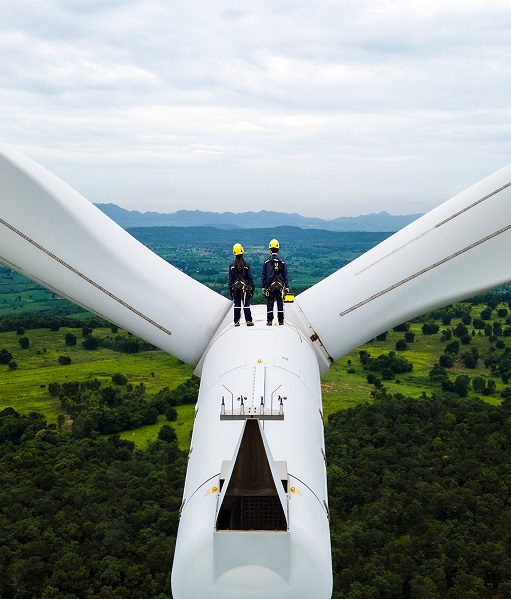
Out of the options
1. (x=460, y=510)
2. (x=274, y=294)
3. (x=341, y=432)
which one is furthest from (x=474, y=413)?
(x=274, y=294)

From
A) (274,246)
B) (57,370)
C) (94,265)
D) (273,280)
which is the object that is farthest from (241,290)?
(57,370)

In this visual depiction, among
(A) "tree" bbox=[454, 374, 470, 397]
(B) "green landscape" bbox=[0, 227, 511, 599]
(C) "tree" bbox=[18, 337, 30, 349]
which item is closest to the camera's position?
(B) "green landscape" bbox=[0, 227, 511, 599]

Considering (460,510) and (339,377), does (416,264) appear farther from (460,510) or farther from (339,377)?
(339,377)

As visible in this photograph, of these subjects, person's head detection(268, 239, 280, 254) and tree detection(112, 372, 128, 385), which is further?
tree detection(112, 372, 128, 385)

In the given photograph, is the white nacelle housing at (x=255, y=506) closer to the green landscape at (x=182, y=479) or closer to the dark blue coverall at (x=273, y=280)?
the dark blue coverall at (x=273, y=280)

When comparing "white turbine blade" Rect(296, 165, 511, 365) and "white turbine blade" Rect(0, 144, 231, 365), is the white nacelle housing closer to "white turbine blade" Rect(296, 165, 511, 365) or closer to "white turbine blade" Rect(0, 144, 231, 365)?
"white turbine blade" Rect(0, 144, 231, 365)

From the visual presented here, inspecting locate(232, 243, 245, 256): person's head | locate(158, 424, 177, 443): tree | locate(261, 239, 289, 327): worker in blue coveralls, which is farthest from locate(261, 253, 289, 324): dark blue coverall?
locate(158, 424, 177, 443): tree

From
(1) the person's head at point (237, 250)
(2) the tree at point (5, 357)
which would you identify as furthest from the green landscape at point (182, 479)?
(1) the person's head at point (237, 250)
